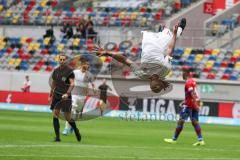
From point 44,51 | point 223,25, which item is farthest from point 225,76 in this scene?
point 44,51

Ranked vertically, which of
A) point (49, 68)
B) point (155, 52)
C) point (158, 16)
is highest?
point (158, 16)

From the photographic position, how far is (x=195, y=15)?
48.6 metres

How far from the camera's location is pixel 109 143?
2194 cm

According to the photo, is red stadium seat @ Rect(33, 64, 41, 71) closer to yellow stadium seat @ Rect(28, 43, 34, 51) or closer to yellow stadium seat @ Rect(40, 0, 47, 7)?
yellow stadium seat @ Rect(28, 43, 34, 51)

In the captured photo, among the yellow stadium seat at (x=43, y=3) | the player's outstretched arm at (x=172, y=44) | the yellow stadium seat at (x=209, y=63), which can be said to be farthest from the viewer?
the yellow stadium seat at (x=43, y=3)

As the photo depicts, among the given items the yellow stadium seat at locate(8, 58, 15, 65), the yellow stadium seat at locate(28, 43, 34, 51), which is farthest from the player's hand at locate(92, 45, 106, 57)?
the yellow stadium seat at locate(28, 43, 34, 51)

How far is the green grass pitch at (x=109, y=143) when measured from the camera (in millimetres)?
17562

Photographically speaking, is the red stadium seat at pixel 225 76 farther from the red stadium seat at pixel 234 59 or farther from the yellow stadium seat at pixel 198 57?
the yellow stadium seat at pixel 198 57

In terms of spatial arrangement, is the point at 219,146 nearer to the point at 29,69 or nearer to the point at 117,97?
the point at 117,97

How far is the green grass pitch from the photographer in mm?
17562

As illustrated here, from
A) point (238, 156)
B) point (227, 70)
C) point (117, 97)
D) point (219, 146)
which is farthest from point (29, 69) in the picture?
point (238, 156)

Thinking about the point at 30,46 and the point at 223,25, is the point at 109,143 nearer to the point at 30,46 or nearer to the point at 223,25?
the point at 223,25

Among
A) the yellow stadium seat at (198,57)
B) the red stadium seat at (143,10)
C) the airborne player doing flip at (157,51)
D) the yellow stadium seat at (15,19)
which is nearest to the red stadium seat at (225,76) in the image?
the yellow stadium seat at (198,57)

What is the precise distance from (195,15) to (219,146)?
87.8 feet
